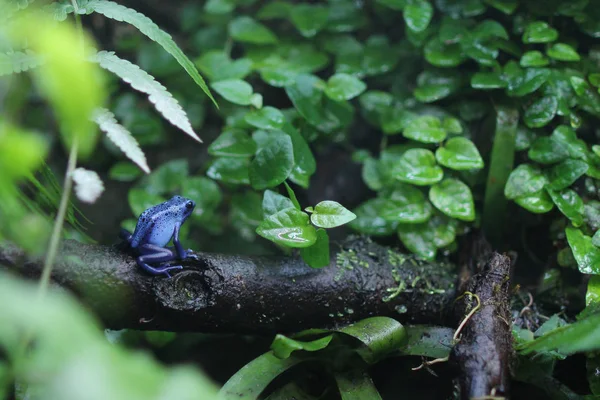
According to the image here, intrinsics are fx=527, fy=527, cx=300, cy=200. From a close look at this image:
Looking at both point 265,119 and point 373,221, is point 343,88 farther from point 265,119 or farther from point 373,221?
point 373,221

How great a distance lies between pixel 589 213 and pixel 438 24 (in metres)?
1.25

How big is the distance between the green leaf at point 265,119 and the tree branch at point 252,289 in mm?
594

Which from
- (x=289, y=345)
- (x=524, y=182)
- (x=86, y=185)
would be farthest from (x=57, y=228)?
(x=524, y=182)

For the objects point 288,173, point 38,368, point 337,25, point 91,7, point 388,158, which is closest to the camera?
point 38,368

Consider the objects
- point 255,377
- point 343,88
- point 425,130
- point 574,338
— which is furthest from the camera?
point 343,88

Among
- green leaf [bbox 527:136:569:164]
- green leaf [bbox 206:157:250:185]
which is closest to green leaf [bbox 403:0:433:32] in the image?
green leaf [bbox 527:136:569:164]

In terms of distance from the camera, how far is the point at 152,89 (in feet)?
5.40

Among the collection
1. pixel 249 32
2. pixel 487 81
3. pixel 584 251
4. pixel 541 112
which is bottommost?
pixel 584 251

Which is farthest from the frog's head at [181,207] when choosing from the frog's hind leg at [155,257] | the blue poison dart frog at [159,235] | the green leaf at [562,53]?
the green leaf at [562,53]

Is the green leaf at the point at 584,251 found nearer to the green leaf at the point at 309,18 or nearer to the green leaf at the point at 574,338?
the green leaf at the point at 574,338

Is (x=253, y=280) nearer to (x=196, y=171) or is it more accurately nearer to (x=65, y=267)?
(x=65, y=267)

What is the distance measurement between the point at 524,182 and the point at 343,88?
3.00 feet

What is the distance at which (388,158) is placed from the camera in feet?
8.55

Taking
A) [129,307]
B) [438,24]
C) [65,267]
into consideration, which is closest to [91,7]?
[65,267]
